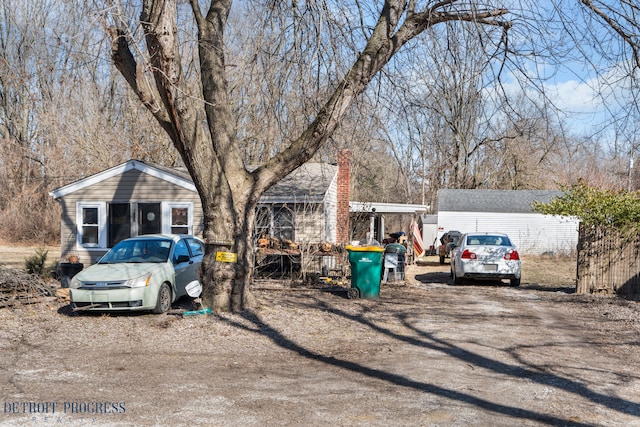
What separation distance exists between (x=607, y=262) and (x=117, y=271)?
11204 millimetres

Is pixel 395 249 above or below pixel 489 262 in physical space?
above

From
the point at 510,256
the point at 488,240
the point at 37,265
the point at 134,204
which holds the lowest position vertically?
the point at 37,265

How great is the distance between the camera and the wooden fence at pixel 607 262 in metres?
15.4

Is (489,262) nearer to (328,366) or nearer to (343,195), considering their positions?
(343,195)

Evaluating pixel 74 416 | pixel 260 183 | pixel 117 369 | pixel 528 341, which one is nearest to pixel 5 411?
pixel 74 416

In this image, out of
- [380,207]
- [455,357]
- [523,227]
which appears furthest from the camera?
[523,227]

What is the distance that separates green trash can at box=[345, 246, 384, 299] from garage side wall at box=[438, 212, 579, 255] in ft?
77.4

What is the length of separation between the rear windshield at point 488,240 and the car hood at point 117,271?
9.77 meters

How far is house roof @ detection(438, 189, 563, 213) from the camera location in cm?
3697

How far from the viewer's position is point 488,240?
739 inches

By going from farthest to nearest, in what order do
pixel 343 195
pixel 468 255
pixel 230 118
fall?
pixel 343 195 < pixel 468 255 < pixel 230 118

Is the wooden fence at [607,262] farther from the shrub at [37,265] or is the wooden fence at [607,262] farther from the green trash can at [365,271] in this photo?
the shrub at [37,265]

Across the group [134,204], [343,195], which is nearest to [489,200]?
[343,195]

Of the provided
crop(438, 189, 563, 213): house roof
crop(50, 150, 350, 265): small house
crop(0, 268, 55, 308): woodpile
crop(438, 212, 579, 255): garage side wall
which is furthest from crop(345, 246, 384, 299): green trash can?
crop(438, 189, 563, 213): house roof
